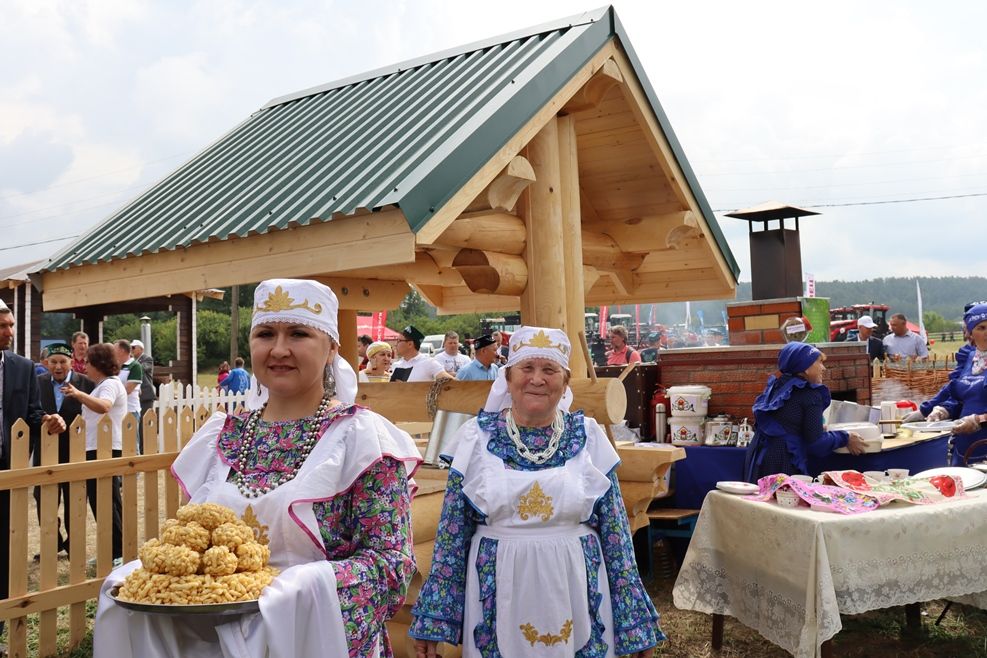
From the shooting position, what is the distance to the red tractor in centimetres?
2797

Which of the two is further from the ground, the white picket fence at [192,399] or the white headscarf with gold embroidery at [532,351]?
the white headscarf with gold embroidery at [532,351]

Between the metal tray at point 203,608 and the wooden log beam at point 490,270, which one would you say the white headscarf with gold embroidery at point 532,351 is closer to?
the metal tray at point 203,608

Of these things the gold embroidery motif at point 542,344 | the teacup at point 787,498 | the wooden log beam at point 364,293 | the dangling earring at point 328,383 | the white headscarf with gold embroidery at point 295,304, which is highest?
the wooden log beam at point 364,293

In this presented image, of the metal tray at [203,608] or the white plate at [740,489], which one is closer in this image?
the metal tray at [203,608]

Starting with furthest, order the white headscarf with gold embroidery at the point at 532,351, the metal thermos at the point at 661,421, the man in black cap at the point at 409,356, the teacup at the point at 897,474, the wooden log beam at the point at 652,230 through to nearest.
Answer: the man in black cap at the point at 409,356 < the metal thermos at the point at 661,421 < the wooden log beam at the point at 652,230 < the teacup at the point at 897,474 < the white headscarf with gold embroidery at the point at 532,351

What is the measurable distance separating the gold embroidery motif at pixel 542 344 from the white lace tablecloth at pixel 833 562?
5.97 feet

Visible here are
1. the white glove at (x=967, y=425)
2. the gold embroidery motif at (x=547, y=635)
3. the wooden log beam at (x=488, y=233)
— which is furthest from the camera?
the white glove at (x=967, y=425)

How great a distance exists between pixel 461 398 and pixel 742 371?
3.50 meters

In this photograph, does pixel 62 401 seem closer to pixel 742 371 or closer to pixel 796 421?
pixel 742 371

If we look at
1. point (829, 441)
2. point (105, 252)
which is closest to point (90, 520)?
point (105, 252)

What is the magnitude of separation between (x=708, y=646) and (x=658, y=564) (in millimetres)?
1856

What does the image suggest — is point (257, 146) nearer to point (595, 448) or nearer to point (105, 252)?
point (105, 252)

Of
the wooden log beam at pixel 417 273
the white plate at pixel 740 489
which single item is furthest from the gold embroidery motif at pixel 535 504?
the wooden log beam at pixel 417 273

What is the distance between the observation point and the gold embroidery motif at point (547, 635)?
9.92 feet
